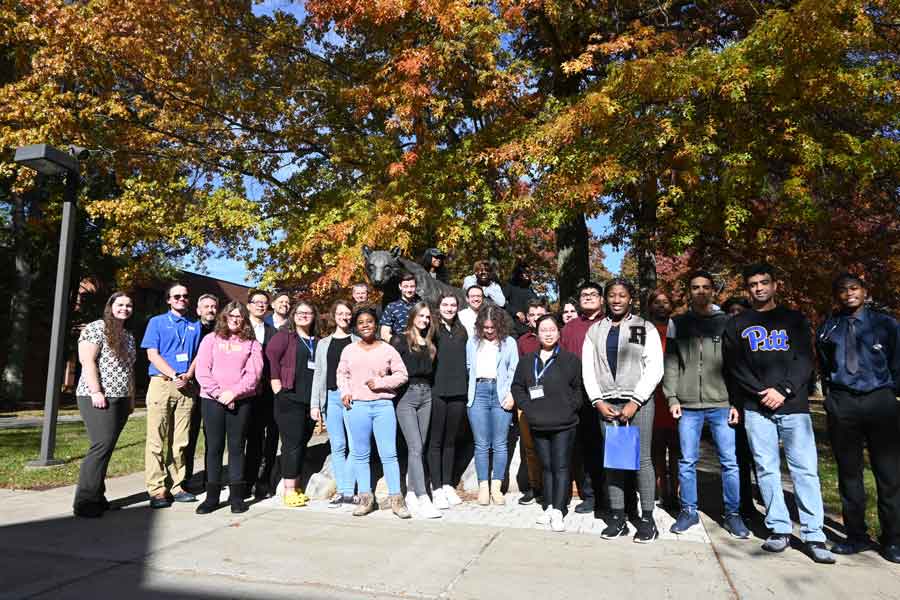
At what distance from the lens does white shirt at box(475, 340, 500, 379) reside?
19.6 feet

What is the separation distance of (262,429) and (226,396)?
82 centimetres

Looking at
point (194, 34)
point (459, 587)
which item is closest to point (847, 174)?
point (459, 587)

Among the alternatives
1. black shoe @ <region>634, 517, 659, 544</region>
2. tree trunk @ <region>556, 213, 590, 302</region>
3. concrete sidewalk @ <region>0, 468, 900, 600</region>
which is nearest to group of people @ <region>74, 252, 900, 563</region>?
black shoe @ <region>634, 517, 659, 544</region>

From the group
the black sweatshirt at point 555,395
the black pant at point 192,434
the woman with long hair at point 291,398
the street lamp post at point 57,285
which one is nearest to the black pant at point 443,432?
the black sweatshirt at point 555,395

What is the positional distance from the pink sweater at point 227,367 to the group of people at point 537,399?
18mm

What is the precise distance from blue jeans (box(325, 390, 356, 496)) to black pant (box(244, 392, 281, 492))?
718 mm

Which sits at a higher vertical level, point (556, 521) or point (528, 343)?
point (528, 343)

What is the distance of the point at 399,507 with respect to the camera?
541 cm

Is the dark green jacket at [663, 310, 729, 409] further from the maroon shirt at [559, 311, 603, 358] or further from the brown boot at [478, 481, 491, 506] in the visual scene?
the brown boot at [478, 481, 491, 506]

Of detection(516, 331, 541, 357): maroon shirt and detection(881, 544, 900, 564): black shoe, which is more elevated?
detection(516, 331, 541, 357): maroon shirt

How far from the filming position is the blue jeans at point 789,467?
4445 mm

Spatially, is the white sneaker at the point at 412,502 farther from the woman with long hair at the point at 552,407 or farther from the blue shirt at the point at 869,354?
the blue shirt at the point at 869,354

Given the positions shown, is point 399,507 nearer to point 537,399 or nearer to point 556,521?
point 556,521

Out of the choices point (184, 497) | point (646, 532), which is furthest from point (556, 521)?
point (184, 497)
